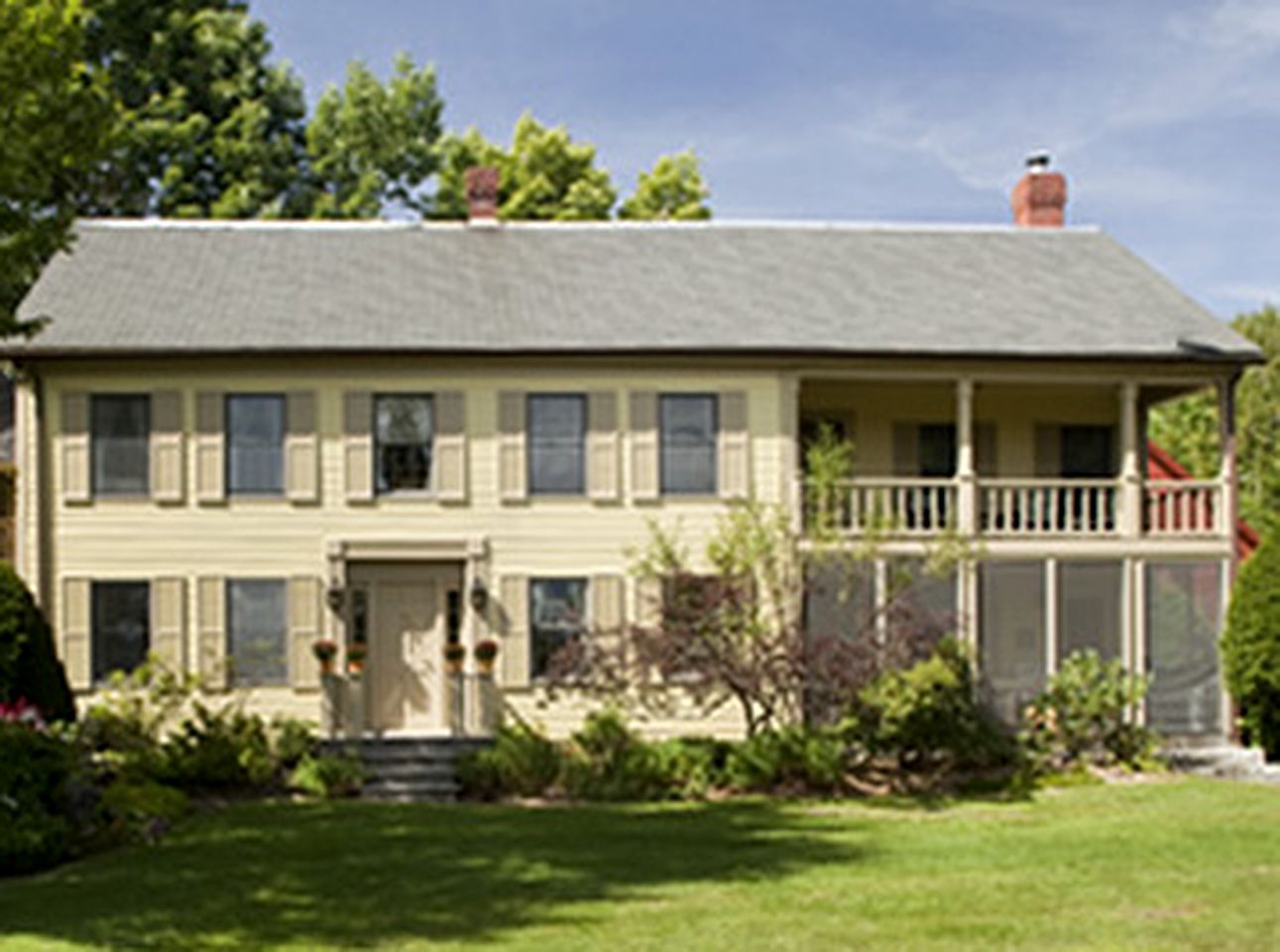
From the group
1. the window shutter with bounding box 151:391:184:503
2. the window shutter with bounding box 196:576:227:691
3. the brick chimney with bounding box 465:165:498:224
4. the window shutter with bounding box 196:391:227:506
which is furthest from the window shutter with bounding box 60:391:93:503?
the brick chimney with bounding box 465:165:498:224

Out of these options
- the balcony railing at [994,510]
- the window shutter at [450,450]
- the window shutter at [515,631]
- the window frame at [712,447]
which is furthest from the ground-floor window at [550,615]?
the balcony railing at [994,510]

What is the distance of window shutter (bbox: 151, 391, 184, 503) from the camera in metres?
21.0

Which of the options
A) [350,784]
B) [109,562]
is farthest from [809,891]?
[109,562]

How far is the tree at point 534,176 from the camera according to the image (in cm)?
3744

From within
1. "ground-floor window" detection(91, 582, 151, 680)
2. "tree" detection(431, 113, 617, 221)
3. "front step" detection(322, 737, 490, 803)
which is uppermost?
"tree" detection(431, 113, 617, 221)

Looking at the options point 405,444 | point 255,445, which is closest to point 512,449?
point 405,444

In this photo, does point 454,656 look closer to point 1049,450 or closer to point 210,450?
point 210,450

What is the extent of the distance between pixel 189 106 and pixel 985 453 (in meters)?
21.3

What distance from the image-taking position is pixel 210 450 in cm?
2106

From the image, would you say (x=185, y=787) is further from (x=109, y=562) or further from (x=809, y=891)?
(x=809, y=891)

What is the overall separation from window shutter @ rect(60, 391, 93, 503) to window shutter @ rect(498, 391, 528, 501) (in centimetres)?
542

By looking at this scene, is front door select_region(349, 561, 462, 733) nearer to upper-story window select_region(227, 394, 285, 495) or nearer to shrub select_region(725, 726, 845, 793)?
upper-story window select_region(227, 394, 285, 495)

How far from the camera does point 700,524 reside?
70.6 feet

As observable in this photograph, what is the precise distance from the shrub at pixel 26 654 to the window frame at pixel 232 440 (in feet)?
10.7
